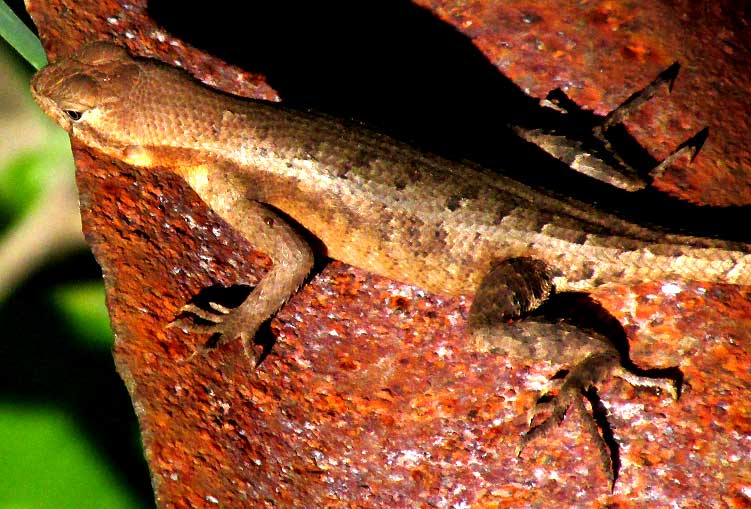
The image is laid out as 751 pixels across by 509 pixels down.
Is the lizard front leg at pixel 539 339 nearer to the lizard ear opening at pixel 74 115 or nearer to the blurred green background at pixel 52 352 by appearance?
the blurred green background at pixel 52 352

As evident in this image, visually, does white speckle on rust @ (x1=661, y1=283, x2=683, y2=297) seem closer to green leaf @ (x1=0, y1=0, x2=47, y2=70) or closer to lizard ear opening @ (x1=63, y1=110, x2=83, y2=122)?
lizard ear opening @ (x1=63, y1=110, x2=83, y2=122)

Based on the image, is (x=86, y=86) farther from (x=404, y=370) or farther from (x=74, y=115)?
(x=404, y=370)

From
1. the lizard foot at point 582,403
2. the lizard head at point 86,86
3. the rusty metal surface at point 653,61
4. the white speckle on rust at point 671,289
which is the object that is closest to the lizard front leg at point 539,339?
the lizard foot at point 582,403

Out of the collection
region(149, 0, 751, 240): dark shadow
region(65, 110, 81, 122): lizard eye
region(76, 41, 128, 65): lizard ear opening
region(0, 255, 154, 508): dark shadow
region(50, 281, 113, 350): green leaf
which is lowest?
region(0, 255, 154, 508): dark shadow

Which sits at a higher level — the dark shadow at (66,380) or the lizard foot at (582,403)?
the lizard foot at (582,403)

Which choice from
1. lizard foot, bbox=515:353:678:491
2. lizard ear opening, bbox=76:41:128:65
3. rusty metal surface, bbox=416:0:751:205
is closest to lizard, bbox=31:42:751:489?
lizard ear opening, bbox=76:41:128:65

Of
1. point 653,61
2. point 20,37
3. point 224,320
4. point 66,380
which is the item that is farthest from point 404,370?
point 20,37
